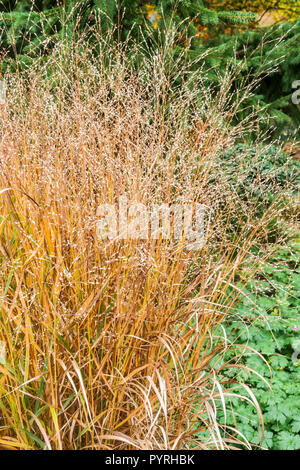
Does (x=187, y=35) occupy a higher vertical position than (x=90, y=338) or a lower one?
higher

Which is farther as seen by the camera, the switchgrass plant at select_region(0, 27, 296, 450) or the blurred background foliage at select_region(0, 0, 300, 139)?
the blurred background foliage at select_region(0, 0, 300, 139)

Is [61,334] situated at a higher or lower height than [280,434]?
higher

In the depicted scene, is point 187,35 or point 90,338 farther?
point 187,35

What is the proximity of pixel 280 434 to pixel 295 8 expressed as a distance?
→ 680 centimetres

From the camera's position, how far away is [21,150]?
2555 mm

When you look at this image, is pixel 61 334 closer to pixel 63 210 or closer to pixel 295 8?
pixel 63 210

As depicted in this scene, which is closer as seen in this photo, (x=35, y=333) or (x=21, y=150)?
(x=35, y=333)

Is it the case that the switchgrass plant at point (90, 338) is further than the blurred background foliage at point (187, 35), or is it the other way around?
the blurred background foliage at point (187, 35)

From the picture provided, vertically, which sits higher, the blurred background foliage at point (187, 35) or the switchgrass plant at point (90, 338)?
the blurred background foliage at point (187, 35)

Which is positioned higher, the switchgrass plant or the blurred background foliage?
the blurred background foliage
